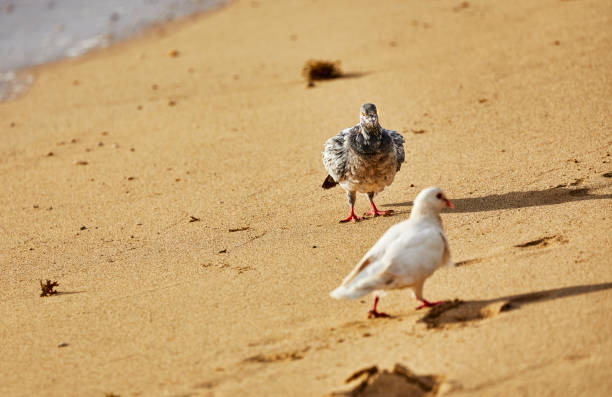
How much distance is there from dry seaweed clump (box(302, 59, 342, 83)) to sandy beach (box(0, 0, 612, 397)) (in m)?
0.32

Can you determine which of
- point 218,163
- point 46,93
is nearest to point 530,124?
point 218,163

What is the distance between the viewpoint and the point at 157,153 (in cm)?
929

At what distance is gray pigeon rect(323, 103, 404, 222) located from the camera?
22.5ft

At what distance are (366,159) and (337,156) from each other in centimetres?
43

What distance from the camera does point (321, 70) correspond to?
1085cm

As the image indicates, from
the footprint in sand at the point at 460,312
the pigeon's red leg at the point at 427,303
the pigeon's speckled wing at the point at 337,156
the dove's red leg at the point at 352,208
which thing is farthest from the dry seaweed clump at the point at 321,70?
the footprint in sand at the point at 460,312

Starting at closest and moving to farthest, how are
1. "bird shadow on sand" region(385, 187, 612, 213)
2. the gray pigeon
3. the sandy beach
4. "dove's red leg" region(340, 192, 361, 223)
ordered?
the sandy beach
"bird shadow on sand" region(385, 187, 612, 213)
the gray pigeon
"dove's red leg" region(340, 192, 361, 223)

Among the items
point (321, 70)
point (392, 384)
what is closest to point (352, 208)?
point (392, 384)

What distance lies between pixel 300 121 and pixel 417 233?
16.3 feet

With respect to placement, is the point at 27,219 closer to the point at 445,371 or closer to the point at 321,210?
the point at 321,210

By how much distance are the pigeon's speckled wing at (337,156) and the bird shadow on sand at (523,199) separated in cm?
108

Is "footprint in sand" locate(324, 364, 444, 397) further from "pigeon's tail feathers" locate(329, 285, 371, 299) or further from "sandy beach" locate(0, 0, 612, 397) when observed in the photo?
"pigeon's tail feathers" locate(329, 285, 371, 299)

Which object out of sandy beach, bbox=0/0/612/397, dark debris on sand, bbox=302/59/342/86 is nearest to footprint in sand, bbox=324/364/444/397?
sandy beach, bbox=0/0/612/397

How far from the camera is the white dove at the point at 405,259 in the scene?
4738 millimetres
